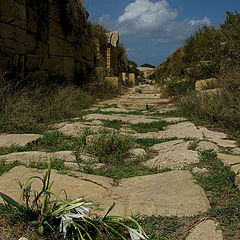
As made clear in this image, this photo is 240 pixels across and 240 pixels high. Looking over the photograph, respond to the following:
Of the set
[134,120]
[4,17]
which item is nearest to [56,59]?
[4,17]

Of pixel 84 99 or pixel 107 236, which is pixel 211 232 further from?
pixel 84 99

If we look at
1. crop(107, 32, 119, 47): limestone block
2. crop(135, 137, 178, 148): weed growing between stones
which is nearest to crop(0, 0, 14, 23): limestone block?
crop(135, 137, 178, 148): weed growing between stones

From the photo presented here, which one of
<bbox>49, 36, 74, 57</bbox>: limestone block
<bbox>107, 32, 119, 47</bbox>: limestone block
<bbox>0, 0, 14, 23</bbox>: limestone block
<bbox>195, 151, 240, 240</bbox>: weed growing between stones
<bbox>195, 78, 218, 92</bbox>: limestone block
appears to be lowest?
<bbox>195, 151, 240, 240</bbox>: weed growing between stones

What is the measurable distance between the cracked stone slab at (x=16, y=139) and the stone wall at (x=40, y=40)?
79.3 inches

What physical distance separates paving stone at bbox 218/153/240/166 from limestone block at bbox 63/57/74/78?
6.14 metres

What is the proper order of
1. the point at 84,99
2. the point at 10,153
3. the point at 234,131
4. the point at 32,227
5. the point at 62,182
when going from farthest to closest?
the point at 84,99
the point at 234,131
the point at 10,153
the point at 62,182
the point at 32,227

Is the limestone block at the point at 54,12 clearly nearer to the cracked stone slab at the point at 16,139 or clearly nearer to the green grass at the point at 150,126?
the green grass at the point at 150,126

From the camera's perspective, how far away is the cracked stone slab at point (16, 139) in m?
3.10

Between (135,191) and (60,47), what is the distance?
6453 millimetres

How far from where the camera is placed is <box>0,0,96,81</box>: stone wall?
5.09m

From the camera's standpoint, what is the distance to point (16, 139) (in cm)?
330

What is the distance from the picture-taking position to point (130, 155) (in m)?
2.97

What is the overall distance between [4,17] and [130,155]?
145 inches

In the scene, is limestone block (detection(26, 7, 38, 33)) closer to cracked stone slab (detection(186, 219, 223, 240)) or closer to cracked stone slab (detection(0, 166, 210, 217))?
cracked stone slab (detection(0, 166, 210, 217))
